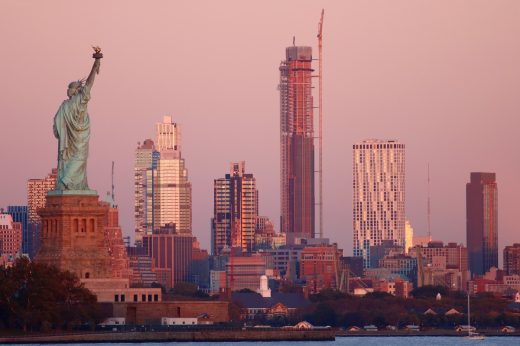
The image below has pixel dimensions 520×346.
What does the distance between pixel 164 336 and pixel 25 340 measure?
36.0 ft

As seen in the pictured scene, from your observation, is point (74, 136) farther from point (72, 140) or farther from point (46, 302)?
point (46, 302)

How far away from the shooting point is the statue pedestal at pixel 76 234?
153m

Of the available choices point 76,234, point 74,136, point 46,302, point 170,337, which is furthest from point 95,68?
point 170,337

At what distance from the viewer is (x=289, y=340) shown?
15875cm

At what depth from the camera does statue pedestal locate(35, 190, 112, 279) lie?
15275 cm

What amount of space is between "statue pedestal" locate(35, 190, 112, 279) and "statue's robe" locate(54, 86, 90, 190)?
1.14 m

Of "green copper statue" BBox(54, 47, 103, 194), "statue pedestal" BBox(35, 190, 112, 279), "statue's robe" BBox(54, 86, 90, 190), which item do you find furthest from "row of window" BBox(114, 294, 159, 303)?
"statue's robe" BBox(54, 86, 90, 190)

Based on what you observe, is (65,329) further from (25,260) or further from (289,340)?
(289,340)

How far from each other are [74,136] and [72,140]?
0.31 meters

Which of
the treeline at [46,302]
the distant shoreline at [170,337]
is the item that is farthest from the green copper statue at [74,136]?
the distant shoreline at [170,337]

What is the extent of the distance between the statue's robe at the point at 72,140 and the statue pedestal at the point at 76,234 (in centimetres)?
114

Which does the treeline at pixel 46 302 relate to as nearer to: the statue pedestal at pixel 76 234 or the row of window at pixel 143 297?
the statue pedestal at pixel 76 234

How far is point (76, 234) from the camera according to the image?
152 meters

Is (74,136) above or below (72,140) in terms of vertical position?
above
